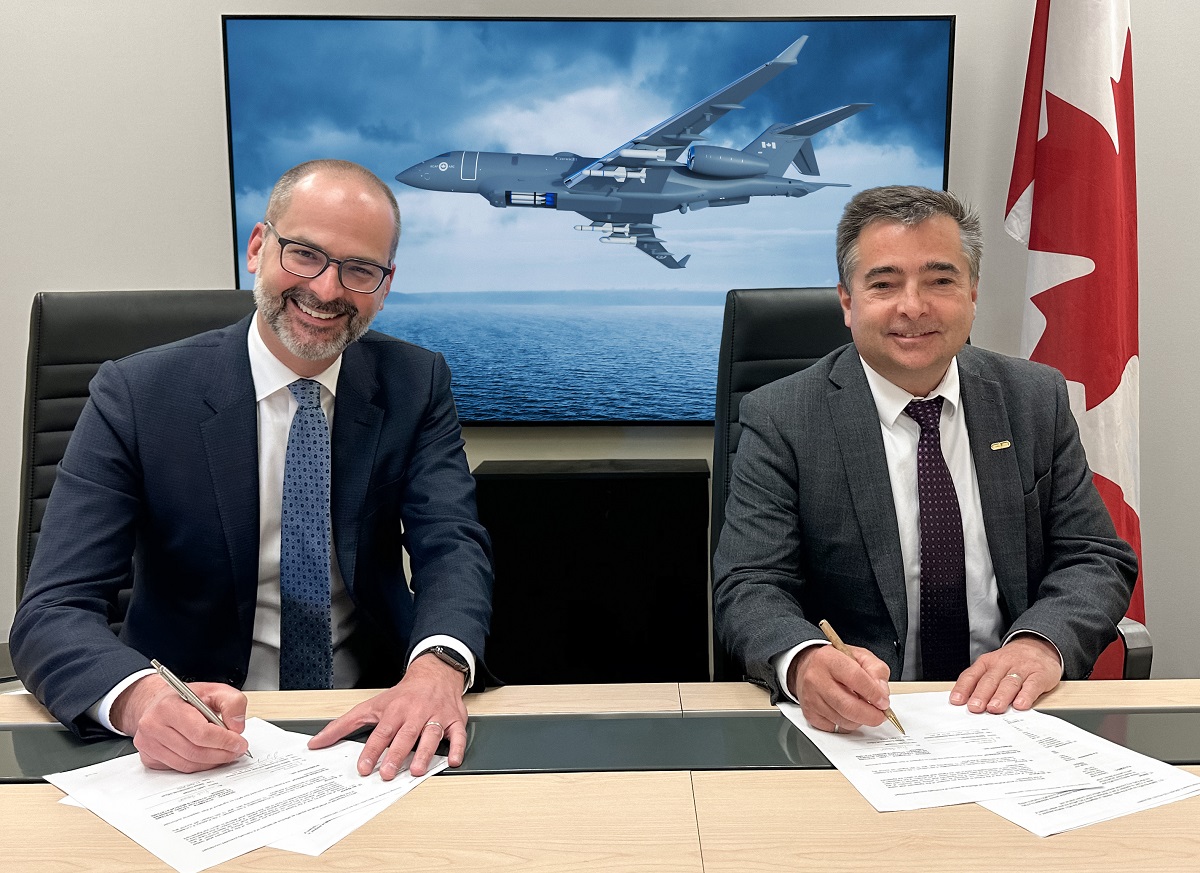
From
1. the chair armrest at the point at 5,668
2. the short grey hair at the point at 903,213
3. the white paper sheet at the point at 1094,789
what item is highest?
the short grey hair at the point at 903,213

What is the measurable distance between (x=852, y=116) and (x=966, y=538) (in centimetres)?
166

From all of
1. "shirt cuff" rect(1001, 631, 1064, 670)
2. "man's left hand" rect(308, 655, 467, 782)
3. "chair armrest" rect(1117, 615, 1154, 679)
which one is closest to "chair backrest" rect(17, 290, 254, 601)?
"man's left hand" rect(308, 655, 467, 782)

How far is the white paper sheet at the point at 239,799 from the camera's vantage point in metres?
0.89

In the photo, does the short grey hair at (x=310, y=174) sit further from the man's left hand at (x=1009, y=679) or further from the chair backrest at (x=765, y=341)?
the man's left hand at (x=1009, y=679)

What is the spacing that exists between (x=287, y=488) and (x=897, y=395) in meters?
1.01

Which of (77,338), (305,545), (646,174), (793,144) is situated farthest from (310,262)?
(793,144)

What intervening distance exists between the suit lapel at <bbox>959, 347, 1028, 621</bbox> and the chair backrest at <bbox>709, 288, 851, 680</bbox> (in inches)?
14.1

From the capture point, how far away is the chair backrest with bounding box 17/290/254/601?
184cm

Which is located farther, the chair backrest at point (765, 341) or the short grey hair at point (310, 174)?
the chair backrest at point (765, 341)

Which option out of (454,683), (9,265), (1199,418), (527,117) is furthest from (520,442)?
(1199,418)

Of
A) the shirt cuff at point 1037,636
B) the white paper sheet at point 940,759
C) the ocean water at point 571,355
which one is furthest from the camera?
the ocean water at point 571,355

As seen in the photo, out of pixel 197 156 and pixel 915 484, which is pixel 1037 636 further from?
pixel 197 156

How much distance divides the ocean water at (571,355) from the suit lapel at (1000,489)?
136cm

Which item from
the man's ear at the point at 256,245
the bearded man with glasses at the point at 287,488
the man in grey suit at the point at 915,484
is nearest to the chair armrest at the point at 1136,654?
the man in grey suit at the point at 915,484
